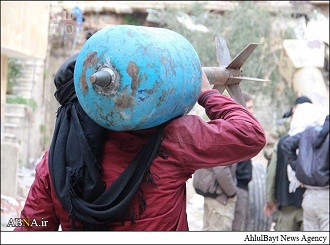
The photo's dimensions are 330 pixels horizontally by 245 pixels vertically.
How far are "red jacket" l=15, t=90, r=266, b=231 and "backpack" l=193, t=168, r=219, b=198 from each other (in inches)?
143

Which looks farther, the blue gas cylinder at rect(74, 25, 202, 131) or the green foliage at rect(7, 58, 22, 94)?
the green foliage at rect(7, 58, 22, 94)

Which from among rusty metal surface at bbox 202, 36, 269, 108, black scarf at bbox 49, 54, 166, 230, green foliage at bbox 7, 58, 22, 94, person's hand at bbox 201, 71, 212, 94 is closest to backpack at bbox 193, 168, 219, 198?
rusty metal surface at bbox 202, 36, 269, 108

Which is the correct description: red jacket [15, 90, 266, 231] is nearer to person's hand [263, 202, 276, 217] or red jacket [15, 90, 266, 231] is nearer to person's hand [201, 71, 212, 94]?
person's hand [201, 71, 212, 94]

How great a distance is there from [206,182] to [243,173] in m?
0.52

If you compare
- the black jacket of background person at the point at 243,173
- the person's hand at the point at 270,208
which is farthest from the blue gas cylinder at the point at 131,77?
the person's hand at the point at 270,208

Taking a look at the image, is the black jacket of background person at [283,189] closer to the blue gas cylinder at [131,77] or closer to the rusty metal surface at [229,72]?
the rusty metal surface at [229,72]

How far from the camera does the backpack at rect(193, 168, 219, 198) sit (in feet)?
20.5

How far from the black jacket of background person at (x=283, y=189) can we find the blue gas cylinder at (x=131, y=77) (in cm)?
397

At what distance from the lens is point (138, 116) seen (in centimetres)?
234

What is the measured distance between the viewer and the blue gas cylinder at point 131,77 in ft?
7.47

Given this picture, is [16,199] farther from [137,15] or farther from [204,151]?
[137,15]

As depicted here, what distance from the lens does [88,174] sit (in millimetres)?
2508

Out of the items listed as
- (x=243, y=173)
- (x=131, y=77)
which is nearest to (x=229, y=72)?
(x=131, y=77)

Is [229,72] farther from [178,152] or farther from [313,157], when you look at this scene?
[313,157]
